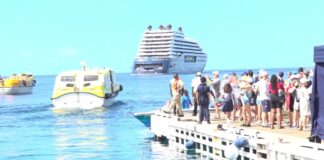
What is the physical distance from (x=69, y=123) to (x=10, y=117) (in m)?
8.51

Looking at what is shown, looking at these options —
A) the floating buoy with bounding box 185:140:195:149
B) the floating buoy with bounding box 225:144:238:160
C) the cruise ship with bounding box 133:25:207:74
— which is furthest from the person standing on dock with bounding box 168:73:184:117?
the cruise ship with bounding box 133:25:207:74

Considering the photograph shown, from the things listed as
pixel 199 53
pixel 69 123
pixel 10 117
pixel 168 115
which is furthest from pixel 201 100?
pixel 199 53

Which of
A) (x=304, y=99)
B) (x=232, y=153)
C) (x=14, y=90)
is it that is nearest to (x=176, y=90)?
(x=232, y=153)

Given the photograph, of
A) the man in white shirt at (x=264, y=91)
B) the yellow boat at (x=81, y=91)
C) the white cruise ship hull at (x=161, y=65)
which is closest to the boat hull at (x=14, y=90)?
the yellow boat at (x=81, y=91)

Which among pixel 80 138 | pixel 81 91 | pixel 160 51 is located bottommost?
pixel 80 138

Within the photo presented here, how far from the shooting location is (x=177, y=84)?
21938 mm

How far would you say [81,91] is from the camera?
42.2m

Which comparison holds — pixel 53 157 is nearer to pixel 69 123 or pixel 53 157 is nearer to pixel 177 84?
pixel 177 84

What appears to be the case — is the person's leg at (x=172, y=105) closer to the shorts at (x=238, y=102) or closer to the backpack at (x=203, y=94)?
the backpack at (x=203, y=94)

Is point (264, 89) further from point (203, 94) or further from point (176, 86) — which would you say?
point (176, 86)

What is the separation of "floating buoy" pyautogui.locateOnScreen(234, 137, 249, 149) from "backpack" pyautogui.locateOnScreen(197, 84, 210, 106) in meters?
3.43

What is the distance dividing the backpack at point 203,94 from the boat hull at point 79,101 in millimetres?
23675

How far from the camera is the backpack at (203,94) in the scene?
19.0m

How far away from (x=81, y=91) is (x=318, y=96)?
29.5 metres
